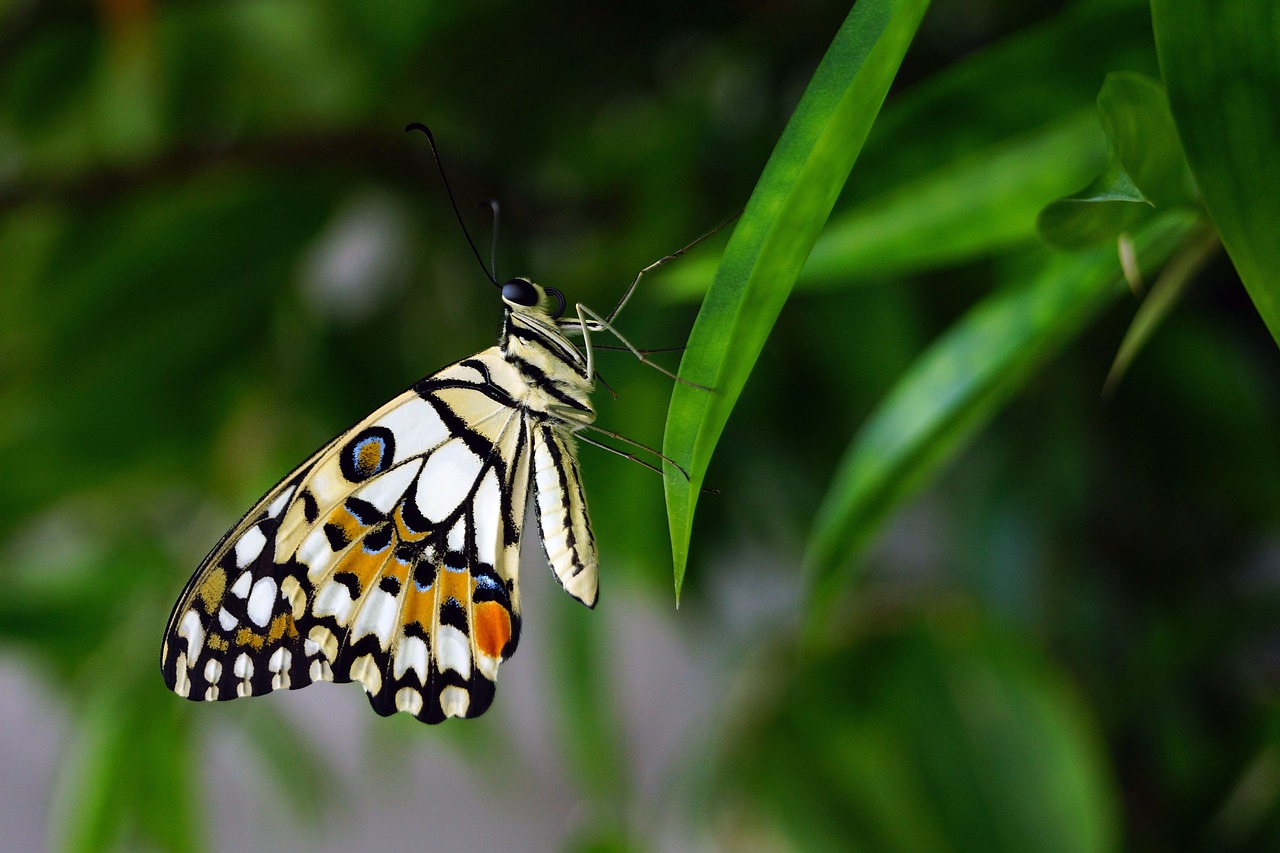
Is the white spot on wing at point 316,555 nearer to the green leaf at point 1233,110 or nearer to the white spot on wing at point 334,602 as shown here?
the white spot on wing at point 334,602

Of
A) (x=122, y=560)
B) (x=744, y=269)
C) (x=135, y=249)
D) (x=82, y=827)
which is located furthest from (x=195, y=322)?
(x=744, y=269)

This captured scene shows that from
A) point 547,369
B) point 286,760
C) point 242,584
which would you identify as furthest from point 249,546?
point 286,760

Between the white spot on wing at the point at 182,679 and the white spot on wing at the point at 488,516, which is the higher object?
the white spot on wing at the point at 488,516

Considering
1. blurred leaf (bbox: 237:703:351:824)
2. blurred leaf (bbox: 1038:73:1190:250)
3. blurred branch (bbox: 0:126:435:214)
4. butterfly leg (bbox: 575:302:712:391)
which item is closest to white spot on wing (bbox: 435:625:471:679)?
butterfly leg (bbox: 575:302:712:391)

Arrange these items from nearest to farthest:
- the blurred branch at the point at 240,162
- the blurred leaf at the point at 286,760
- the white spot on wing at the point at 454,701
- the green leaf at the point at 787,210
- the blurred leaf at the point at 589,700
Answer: the green leaf at the point at 787,210 → the white spot on wing at the point at 454,701 → the blurred branch at the point at 240,162 → the blurred leaf at the point at 589,700 → the blurred leaf at the point at 286,760

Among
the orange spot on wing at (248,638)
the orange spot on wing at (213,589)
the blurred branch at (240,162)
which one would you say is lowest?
the orange spot on wing at (248,638)

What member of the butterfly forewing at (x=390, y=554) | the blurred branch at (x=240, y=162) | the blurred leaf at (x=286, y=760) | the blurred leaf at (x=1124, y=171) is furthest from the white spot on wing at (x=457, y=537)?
the blurred leaf at (x=286, y=760)
